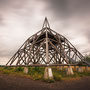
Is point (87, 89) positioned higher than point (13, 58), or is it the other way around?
point (13, 58)

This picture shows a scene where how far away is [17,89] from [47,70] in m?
4.23

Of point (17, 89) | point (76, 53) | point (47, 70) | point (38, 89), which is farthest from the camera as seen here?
point (76, 53)

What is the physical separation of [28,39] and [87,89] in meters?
14.3

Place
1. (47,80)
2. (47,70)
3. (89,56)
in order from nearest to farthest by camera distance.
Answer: (47,80), (47,70), (89,56)

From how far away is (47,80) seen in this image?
782cm

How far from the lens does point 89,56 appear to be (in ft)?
185

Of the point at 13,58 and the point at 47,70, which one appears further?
the point at 13,58

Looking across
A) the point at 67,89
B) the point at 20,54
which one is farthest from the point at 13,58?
the point at 67,89

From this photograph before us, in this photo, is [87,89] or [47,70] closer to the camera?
[87,89]

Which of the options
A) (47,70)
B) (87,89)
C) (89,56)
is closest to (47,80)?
(47,70)

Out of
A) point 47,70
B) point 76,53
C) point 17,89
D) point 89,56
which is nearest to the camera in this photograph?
point 17,89

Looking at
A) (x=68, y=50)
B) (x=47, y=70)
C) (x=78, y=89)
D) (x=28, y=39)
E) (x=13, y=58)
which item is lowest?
(x=78, y=89)

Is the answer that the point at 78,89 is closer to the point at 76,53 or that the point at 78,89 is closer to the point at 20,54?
the point at 76,53

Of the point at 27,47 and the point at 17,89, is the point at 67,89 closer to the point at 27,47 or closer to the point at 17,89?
the point at 17,89
